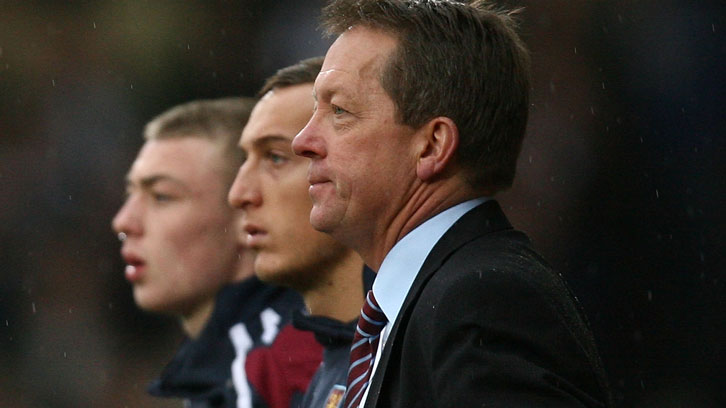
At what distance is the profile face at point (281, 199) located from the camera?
10.0ft

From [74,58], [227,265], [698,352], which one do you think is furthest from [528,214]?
[74,58]

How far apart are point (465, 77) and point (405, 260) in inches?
13.8

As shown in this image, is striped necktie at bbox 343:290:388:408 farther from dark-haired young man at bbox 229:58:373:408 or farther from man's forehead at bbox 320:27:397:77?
dark-haired young man at bbox 229:58:373:408

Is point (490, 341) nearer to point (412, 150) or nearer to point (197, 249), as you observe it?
point (412, 150)

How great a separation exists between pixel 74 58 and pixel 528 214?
3521mm

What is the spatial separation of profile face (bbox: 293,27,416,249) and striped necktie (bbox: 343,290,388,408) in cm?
16

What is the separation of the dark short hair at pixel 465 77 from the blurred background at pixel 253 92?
2.25m

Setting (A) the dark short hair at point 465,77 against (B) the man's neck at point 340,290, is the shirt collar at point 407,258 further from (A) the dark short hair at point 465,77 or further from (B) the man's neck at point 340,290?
(B) the man's neck at point 340,290

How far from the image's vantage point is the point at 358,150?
2254 millimetres

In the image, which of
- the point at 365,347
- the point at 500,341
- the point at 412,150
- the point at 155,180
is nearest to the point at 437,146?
the point at 412,150

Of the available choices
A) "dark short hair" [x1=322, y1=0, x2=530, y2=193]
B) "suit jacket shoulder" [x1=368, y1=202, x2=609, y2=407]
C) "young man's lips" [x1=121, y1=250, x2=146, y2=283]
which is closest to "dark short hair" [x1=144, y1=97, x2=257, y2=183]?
"young man's lips" [x1=121, y1=250, x2=146, y2=283]

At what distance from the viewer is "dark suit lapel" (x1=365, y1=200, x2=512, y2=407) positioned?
1.98 metres

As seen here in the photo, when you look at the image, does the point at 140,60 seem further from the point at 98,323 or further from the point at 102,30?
the point at 98,323

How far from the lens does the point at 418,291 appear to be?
203cm
